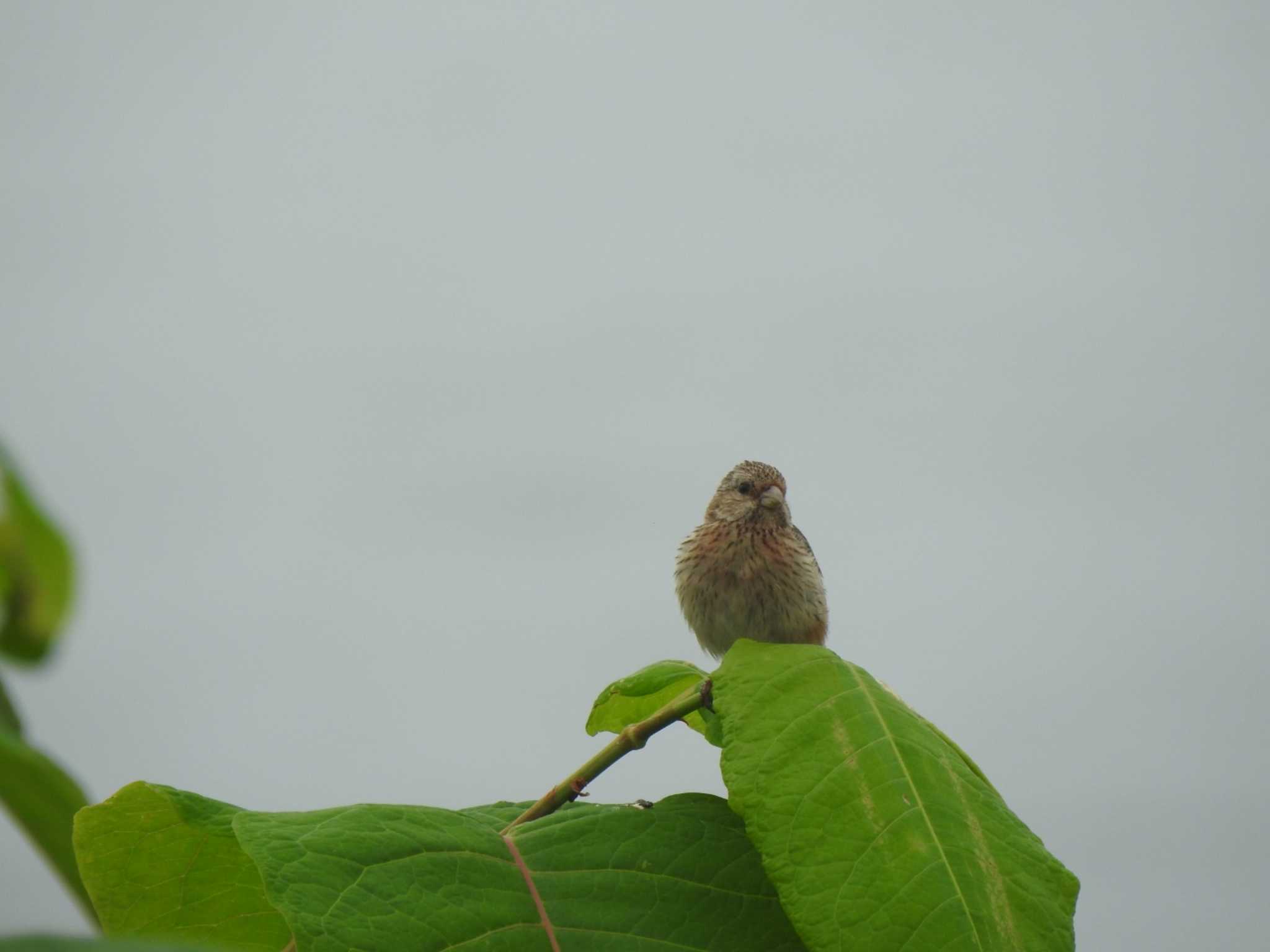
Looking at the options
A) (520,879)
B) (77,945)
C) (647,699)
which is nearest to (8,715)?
(77,945)

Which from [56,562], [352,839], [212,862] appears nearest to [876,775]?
[352,839]

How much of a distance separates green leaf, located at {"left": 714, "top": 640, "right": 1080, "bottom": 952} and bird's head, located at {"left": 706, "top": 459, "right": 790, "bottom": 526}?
2.97 meters

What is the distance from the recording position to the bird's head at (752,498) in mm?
5008

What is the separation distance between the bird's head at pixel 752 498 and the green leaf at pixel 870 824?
2966 millimetres

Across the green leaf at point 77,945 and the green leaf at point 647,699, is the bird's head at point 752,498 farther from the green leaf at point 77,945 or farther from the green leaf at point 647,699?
the green leaf at point 77,945

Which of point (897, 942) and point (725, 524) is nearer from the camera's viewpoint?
point (897, 942)

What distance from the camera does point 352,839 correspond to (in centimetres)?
173

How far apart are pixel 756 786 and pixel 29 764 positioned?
131 cm

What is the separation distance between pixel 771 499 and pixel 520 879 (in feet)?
10.9

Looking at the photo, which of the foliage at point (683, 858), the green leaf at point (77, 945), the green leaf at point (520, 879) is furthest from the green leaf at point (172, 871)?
the green leaf at point (77, 945)

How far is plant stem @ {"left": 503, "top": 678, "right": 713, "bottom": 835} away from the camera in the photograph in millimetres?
1990

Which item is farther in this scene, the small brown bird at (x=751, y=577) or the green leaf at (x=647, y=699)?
the small brown bird at (x=751, y=577)

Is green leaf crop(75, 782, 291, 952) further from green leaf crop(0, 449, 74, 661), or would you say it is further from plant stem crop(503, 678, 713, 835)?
green leaf crop(0, 449, 74, 661)

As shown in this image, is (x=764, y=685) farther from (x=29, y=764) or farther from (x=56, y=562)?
(x=56, y=562)
